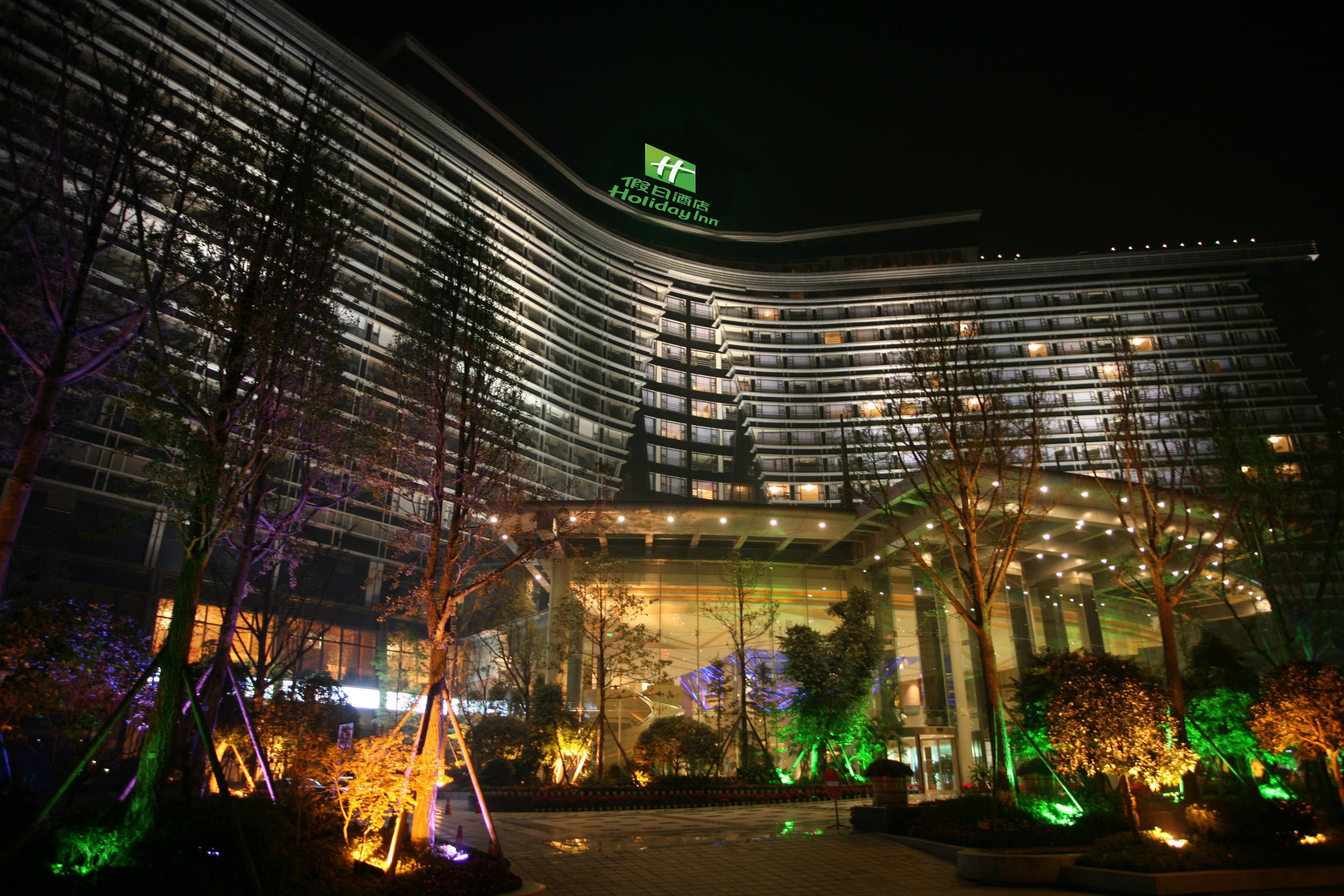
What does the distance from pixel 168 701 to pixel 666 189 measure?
93.7m

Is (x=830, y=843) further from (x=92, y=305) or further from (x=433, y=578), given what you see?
(x=92, y=305)

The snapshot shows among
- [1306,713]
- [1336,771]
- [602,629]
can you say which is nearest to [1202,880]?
[1306,713]

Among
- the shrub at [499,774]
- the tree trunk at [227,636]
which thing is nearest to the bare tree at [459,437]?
the tree trunk at [227,636]

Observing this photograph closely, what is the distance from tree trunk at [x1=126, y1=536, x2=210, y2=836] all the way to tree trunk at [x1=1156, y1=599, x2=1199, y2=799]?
54.6 ft

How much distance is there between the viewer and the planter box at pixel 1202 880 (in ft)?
37.2

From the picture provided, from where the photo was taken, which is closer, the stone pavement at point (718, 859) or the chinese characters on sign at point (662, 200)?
the stone pavement at point (718, 859)

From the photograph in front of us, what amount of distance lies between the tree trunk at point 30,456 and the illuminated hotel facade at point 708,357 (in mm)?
22793

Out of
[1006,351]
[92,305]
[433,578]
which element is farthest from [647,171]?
[433,578]

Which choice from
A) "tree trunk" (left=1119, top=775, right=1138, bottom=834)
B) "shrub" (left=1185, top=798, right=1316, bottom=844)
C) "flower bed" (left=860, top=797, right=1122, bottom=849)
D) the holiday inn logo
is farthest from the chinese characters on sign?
"shrub" (left=1185, top=798, right=1316, bottom=844)

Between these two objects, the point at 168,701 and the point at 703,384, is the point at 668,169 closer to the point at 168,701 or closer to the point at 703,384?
the point at 703,384

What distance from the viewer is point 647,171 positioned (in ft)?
313

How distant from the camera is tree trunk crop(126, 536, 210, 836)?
9.36 m

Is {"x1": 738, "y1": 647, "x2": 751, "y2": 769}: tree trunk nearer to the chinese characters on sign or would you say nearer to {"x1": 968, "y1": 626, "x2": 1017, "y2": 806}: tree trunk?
{"x1": 968, "y1": 626, "x2": 1017, "y2": 806}: tree trunk

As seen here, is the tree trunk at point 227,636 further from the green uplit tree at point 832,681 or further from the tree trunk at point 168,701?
the green uplit tree at point 832,681
